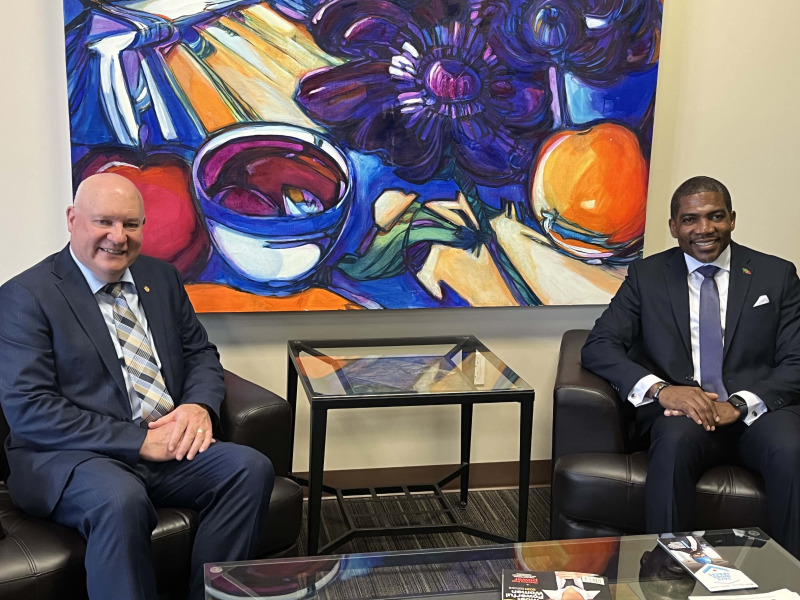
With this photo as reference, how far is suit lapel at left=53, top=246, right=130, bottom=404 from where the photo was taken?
8.68 ft

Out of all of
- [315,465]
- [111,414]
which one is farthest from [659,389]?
[111,414]

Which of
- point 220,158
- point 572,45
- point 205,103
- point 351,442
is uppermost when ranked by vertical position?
point 572,45

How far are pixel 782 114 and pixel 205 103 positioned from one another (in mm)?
2411

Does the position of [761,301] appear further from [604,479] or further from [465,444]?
[465,444]

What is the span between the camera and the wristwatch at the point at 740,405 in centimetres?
298

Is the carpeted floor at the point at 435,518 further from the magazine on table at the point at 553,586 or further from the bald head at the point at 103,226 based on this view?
the bald head at the point at 103,226

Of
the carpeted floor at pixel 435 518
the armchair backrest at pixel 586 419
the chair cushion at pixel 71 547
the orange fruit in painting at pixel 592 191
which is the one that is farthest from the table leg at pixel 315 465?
the orange fruit in painting at pixel 592 191

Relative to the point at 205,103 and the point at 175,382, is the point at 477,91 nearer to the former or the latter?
the point at 205,103

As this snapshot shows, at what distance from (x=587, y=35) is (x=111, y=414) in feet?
7.49

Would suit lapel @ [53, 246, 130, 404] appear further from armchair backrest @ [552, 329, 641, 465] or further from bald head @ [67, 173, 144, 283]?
armchair backrest @ [552, 329, 641, 465]

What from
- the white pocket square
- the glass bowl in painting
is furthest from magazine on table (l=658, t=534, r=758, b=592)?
the glass bowl in painting

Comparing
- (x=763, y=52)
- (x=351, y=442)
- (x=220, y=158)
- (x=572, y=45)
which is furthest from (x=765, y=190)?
(x=220, y=158)

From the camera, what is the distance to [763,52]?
3680mm

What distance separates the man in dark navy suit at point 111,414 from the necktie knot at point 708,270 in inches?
68.6
